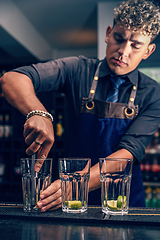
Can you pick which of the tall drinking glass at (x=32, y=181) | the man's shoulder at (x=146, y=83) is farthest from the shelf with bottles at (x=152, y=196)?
the tall drinking glass at (x=32, y=181)

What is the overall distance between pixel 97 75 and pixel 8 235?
105 cm

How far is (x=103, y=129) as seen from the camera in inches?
55.8

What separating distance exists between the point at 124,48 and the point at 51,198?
830 mm

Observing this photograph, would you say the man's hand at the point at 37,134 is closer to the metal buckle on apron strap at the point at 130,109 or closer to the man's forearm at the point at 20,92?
the man's forearm at the point at 20,92

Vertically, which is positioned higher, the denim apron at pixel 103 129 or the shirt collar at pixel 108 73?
the shirt collar at pixel 108 73

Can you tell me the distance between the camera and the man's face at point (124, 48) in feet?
4.30

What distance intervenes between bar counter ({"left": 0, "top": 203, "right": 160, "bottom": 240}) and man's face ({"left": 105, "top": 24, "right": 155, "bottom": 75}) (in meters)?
0.76

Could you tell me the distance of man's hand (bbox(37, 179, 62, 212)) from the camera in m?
0.82

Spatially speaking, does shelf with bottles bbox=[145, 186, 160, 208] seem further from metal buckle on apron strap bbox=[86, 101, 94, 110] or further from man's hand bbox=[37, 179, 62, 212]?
man's hand bbox=[37, 179, 62, 212]

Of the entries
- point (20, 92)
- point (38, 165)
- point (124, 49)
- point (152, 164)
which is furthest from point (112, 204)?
Result: point (152, 164)

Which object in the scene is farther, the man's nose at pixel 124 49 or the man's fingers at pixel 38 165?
the man's nose at pixel 124 49

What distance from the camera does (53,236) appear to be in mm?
607

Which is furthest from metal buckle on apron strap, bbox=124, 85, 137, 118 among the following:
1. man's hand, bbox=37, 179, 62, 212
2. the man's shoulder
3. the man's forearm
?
man's hand, bbox=37, 179, 62, 212

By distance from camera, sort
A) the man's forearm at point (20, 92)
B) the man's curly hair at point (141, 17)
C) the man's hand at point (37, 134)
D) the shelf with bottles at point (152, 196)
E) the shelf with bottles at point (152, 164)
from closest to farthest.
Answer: the man's hand at point (37, 134) < the man's forearm at point (20, 92) < the man's curly hair at point (141, 17) < the shelf with bottles at point (152, 164) < the shelf with bottles at point (152, 196)
